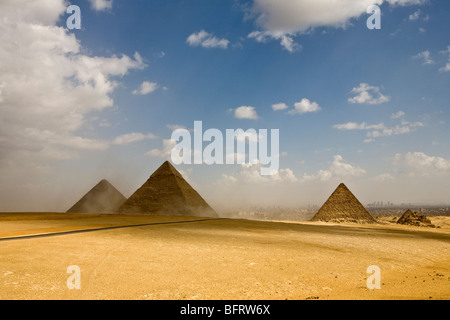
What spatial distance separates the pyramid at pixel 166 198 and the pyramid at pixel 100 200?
1289cm

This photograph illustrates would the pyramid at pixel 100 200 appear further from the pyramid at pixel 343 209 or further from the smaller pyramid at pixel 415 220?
the smaller pyramid at pixel 415 220

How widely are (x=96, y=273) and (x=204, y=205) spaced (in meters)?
43.4

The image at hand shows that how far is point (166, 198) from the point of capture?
47.5m

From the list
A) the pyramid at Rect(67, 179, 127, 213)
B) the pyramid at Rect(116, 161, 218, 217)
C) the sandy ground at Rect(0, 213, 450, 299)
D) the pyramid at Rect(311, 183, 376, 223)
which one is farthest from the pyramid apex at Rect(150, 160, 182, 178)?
the sandy ground at Rect(0, 213, 450, 299)

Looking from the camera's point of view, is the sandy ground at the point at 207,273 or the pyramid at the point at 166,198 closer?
the sandy ground at the point at 207,273

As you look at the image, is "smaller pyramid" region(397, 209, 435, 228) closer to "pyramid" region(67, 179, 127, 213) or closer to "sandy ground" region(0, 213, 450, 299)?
"sandy ground" region(0, 213, 450, 299)

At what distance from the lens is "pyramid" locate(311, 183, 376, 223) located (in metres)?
45.1

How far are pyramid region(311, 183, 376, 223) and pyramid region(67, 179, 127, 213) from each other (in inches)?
1569

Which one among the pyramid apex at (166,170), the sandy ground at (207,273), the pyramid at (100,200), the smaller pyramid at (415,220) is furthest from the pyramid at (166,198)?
the sandy ground at (207,273)

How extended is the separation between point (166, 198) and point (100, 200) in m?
20.5

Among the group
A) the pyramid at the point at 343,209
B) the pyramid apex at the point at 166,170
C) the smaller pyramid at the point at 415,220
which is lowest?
the smaller pyramid at the point at 415,220

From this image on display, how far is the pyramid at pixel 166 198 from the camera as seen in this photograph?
1818 inches

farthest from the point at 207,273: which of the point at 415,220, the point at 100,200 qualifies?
the point at 100,200
